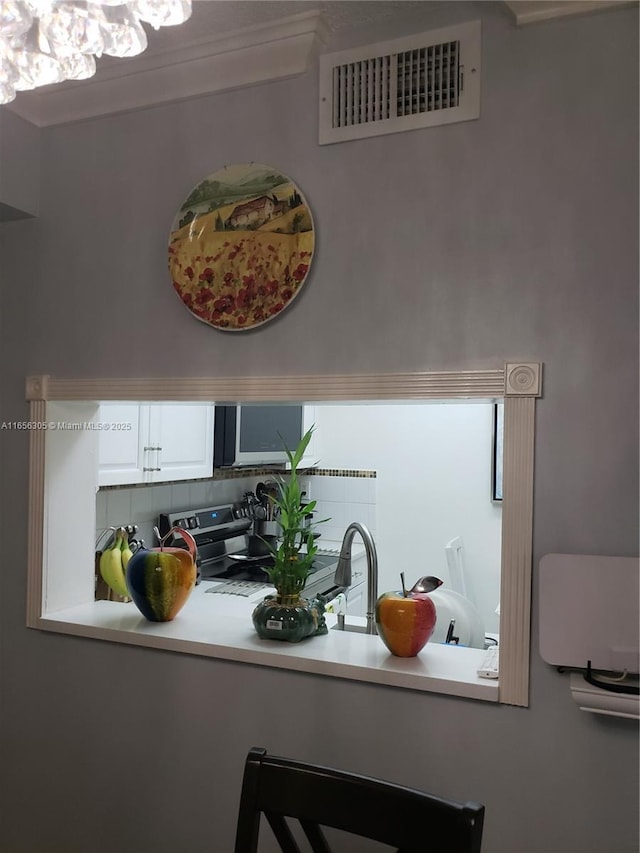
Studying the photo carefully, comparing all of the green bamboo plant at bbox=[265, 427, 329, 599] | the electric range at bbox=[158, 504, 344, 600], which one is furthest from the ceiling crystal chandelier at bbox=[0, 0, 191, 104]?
the electric range at bbox=[158, 504, 344, 600]

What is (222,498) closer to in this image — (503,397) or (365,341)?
(365,341)

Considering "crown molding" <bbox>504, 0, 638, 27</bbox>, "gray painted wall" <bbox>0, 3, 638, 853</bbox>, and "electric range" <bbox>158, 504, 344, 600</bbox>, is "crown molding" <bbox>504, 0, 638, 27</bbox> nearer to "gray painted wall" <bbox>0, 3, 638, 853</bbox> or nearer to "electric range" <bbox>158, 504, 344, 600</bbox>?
"gray painted wall" <bbox>0, 3, 638, 853</bbox>

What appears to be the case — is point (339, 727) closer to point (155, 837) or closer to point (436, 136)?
point (155, 837)

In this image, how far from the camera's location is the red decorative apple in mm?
1554

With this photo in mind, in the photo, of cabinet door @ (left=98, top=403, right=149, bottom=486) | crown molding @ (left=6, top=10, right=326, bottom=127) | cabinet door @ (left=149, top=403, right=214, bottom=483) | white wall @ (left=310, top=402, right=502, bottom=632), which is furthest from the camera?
white wall @ (left=310, top=402, right=502, bottom=632)

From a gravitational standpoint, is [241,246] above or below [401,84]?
below

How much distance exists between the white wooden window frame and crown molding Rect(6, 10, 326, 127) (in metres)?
0.75

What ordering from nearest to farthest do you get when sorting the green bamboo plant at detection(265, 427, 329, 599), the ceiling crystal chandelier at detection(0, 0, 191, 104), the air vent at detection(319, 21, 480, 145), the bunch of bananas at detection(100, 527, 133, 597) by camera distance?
the ceiling crystal chandelier at detection(0, 0, 191, 104), the air vent at detection(319, 21, 480, 145), the green bamboo plant at detection(265, 427, 329, 599), the bunch of bananas at detection(100, 527, 133, 597)

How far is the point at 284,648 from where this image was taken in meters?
1.65

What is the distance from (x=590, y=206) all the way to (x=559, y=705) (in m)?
1.02

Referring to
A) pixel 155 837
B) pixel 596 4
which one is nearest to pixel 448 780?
pixel 155 837

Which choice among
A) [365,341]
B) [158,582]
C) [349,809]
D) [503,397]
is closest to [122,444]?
[158,582]

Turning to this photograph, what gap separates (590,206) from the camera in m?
1.38

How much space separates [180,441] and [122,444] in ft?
1.34
